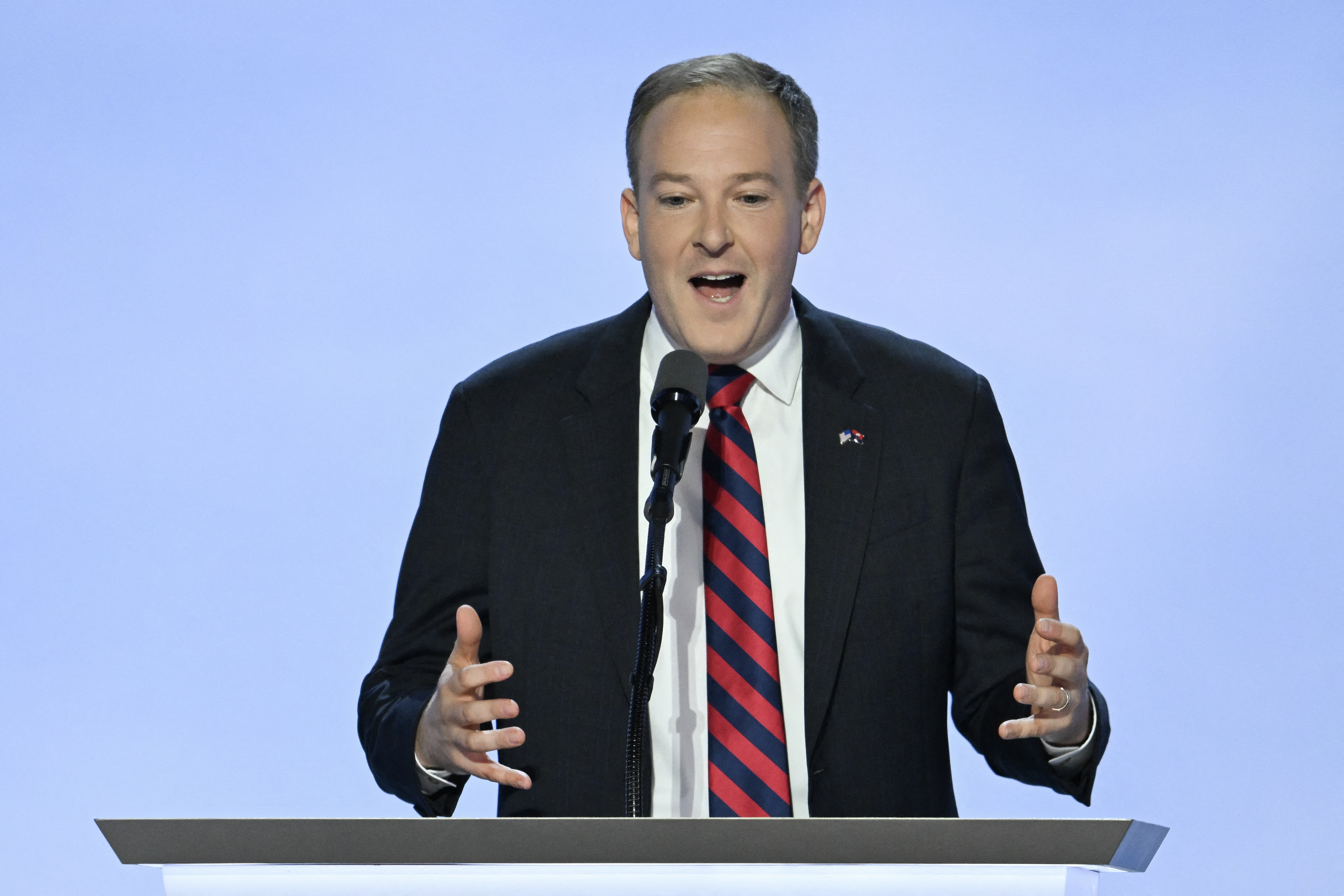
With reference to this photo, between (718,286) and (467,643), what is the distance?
859 millimetres

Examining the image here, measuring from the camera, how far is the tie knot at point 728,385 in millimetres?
2285

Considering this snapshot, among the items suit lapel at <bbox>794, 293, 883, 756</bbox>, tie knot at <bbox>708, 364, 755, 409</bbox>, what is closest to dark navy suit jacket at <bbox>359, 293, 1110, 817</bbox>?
suit lapel at <bbox>794, 293, 883, 756</bbox>

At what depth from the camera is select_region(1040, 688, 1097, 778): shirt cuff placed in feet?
6.08

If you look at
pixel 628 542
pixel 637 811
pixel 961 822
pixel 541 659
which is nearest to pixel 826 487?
pixel 628 542

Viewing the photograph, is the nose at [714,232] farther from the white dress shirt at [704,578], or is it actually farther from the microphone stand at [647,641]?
the microphone stand at [647,641]

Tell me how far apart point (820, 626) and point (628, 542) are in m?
0.34

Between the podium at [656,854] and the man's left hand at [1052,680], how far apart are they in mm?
427

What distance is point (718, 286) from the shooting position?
2.32 metres

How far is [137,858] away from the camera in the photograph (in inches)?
48.4

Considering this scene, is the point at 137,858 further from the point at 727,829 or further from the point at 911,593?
the point at 911,593

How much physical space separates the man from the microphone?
61 centimetres

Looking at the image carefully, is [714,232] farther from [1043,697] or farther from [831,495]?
[1043,697]

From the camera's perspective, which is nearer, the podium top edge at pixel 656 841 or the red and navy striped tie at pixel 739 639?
the podium top edge at pixel 656 841

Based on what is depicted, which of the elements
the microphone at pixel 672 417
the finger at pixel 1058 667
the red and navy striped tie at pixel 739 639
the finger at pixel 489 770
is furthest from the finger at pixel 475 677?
the finger at pixel 1058 667
